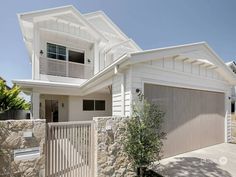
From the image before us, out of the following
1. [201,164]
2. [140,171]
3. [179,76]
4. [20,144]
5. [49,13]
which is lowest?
[201,164]

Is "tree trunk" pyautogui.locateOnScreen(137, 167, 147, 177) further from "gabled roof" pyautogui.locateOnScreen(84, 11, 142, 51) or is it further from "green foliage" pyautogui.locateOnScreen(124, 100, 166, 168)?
"gabled roof" pyautogui.locateOnScreen(84, 11, 142, 51)

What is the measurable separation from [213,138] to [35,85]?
10.6 meters

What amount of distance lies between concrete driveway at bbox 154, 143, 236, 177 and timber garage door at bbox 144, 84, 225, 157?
1.48 ft

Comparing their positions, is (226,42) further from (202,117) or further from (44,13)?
(44,13)

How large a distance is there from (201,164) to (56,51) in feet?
35.7

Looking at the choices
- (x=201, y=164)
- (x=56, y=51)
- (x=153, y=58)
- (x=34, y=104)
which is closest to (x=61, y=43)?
(x=56, y=51)

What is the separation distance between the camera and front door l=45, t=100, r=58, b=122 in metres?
12.7

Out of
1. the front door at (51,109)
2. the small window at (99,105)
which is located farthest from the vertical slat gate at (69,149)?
the front door at (51,109)

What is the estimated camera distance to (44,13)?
32.0ft

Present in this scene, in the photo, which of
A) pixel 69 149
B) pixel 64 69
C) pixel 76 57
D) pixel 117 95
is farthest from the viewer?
pixel 76 57

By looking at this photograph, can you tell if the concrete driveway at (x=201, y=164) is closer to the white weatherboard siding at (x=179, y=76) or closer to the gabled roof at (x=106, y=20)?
the white weatherboard siding at (x=179, y=76)

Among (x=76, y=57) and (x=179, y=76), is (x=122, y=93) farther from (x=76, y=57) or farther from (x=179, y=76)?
(x=76, y=57)

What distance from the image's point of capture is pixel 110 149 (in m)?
4.59

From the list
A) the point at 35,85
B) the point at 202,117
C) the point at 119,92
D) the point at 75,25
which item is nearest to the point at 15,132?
the point at 119,92
